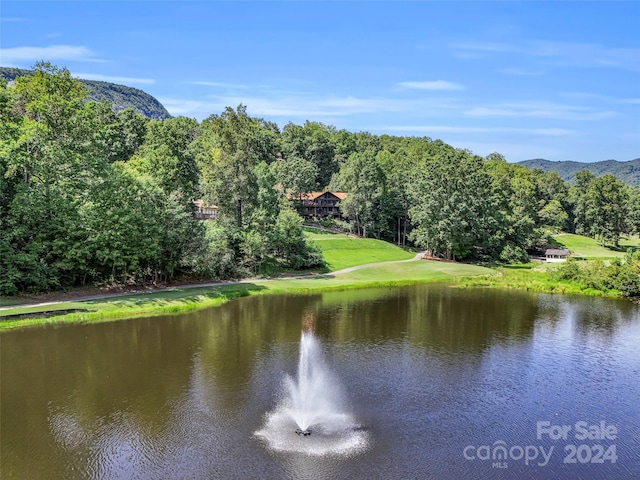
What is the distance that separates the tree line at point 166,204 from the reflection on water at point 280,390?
11.7 metres

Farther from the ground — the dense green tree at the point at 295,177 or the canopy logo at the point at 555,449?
the dense green tree at the point at 295,177

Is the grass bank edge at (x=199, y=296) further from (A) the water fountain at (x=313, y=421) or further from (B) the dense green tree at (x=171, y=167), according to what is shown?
(A) the water fountain at (x=313, y=421)

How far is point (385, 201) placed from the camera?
10550 cm

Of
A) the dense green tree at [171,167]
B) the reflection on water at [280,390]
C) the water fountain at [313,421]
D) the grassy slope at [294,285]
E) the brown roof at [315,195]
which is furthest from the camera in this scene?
the brown roof at [315,195]

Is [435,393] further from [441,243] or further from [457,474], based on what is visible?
[441,243]

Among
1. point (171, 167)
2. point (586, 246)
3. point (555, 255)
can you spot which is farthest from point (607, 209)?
point (171, 167)

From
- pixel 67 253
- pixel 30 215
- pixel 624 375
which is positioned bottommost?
pixel 624 375

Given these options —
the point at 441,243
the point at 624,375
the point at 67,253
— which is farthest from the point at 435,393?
the point at 441,243

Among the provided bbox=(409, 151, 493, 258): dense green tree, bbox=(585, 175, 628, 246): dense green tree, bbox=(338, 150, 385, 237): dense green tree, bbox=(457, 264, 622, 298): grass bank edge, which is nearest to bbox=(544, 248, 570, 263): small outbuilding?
bbox=(409, 151, 493, 258): dense green tree

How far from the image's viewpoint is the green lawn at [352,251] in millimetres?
79387

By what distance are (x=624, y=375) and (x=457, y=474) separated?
58.3 ft

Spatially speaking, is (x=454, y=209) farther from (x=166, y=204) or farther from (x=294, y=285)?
(x=166, y=204)

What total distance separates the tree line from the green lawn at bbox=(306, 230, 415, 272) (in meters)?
5.50

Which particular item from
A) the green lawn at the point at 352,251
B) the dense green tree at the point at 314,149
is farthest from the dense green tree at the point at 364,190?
the dense green tree at the point at 314,149
